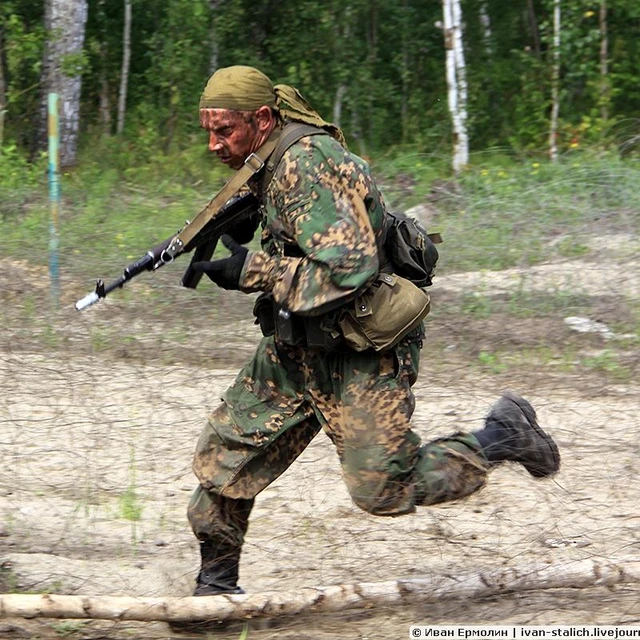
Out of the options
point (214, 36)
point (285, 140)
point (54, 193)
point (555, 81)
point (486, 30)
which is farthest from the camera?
point (486, 30)

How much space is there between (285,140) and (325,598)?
1.33 m

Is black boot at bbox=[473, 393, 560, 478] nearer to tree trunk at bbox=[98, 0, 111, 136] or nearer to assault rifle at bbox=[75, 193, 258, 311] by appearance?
assault rifle at bbox=[75, 193, 258, 311]

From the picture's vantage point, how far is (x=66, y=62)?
11.2m

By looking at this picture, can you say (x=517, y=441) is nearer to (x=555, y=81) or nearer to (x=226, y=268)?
(x=226, y=268)

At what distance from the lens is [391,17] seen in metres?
14.2

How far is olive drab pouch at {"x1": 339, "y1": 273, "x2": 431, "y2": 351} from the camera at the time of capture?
326 centimetres

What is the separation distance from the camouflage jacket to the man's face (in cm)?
17

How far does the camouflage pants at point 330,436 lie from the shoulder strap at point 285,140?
1.76 ft

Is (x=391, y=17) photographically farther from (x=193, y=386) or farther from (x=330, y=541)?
(x=330, y=541)

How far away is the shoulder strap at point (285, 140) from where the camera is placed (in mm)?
3225

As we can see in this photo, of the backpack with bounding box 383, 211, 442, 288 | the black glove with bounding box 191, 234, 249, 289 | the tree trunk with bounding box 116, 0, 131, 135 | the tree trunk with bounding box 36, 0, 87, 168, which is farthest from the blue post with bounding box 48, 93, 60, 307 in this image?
the tree trunk with bounding box 116, 0, 131, 135

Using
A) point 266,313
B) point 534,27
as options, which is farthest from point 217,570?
point 534,27

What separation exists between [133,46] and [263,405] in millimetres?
11524

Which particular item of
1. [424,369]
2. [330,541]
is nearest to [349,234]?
[330,541]
